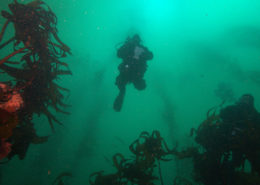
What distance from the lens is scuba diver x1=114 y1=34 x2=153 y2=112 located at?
7.84 m

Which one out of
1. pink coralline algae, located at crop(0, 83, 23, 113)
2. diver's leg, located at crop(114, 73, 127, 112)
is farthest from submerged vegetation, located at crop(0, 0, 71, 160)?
diver's leg, located at crop(114, 73, 127, 112)

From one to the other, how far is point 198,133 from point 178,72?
37844mm

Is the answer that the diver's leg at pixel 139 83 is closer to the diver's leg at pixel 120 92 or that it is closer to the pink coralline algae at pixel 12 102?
the diver's leg at pixel 120 92

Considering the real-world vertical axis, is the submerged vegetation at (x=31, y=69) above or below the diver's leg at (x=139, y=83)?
below

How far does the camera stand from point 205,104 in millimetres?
56875

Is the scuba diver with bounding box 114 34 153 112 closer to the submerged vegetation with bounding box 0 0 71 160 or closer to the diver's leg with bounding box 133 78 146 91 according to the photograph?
the diver's leg with bounding box 133 78 146 91

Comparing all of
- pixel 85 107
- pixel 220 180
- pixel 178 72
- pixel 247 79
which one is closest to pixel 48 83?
pixel 220 180

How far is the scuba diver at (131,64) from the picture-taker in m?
7.84

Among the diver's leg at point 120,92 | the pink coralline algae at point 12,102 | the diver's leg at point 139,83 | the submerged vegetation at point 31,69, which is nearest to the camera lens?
the pink coralline algae at point 12,102

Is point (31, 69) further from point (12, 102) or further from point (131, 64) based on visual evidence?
point (131, 64)

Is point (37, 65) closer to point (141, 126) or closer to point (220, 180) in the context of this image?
point (220, 180)

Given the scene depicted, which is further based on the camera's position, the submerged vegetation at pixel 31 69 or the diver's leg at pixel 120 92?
the diver's leg at pixel 120 92

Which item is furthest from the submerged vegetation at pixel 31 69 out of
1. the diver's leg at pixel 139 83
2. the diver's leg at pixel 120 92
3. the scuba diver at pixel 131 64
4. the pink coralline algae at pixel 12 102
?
the diver's leg at pixel 139 83

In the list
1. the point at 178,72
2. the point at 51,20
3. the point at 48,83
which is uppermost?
the point at 178,72
